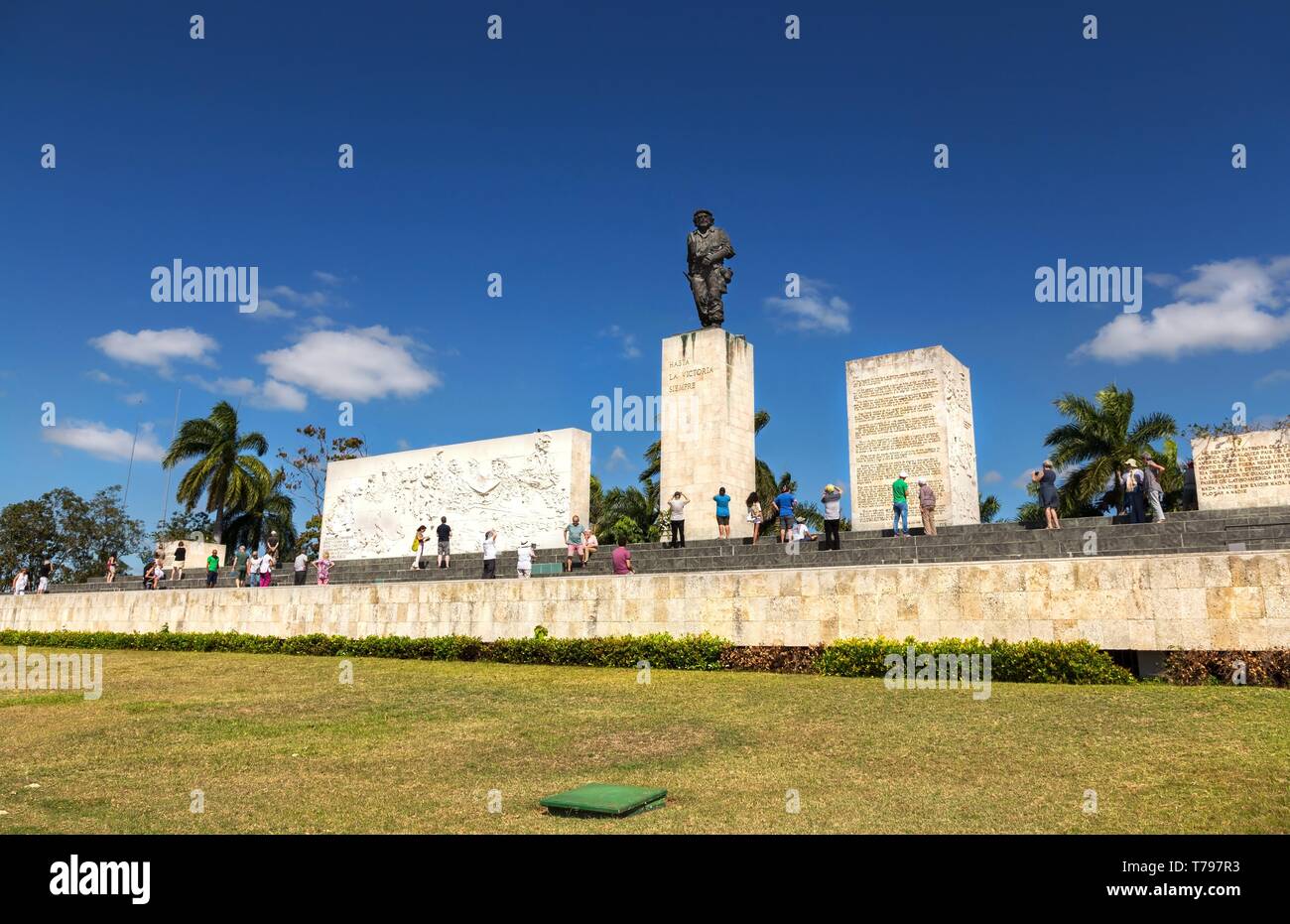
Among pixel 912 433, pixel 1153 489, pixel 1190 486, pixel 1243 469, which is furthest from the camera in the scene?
pixel 1190 486

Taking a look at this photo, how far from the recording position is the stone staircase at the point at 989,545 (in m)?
11.3

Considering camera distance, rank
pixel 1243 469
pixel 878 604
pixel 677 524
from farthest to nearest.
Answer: pixel 1243 469 → pixel 677 524 → pixel 878 604

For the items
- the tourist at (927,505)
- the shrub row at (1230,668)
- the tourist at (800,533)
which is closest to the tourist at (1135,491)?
the tourist at (927,505)

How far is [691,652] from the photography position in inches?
480

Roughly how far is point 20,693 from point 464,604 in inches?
259

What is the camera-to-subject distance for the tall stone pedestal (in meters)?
19.4

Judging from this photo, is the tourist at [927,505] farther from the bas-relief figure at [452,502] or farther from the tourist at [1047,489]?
the bas-relief figure at [452,502]

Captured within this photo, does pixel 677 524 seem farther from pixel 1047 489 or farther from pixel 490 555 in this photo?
pixel 1047 489

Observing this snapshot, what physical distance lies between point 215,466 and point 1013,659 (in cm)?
3289

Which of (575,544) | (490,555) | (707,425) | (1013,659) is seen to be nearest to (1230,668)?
(1013,659)

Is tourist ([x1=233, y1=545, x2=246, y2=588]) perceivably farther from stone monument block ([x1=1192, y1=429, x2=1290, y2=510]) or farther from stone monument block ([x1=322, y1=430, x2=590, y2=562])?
stone monument block ([x1=1192, y1=429, x2=1290, y2=510])

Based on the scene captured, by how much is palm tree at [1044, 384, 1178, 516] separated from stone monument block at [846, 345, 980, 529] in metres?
8.59

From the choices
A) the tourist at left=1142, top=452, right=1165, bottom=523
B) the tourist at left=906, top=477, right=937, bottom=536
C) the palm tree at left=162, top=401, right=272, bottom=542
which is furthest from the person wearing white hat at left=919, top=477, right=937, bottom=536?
the palm tree at left=162, top=401, right=272, bottom=542

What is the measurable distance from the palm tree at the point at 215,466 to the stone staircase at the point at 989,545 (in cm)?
1902
